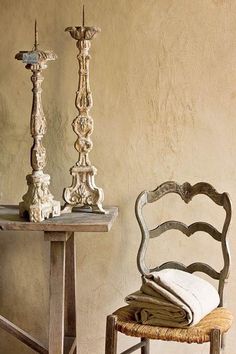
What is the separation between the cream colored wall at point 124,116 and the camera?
2846mm

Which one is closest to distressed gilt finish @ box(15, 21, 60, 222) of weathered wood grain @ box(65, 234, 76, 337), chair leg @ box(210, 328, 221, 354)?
weathered wood grain @ box(65, 234, 76, 337)

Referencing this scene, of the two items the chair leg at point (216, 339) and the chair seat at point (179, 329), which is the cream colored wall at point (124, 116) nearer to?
the chair seat at point (179, 329)

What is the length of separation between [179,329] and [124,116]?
98 centimetres

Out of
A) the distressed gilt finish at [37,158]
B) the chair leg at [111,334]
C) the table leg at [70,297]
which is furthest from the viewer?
the table leg at [70,297]

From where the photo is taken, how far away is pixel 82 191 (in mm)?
2695

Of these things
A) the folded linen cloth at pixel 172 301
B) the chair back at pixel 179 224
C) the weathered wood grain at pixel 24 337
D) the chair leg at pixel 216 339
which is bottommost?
the weathered wood grain at pixel 24 337

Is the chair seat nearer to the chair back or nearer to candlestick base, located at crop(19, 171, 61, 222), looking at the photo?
the chair back

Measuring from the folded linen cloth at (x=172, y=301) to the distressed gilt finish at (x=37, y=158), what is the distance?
453 millimetres

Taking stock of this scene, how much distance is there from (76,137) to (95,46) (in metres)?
0.39

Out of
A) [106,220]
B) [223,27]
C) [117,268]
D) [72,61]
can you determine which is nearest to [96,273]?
[117,268]

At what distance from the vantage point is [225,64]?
2830 mm

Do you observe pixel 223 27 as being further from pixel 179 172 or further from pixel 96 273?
pixel 96 273

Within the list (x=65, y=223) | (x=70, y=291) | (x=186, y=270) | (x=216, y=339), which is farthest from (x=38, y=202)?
(x=216, y=339)

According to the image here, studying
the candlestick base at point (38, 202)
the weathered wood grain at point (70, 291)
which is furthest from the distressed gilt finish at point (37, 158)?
the weathered wood grain at point (70, 291)
